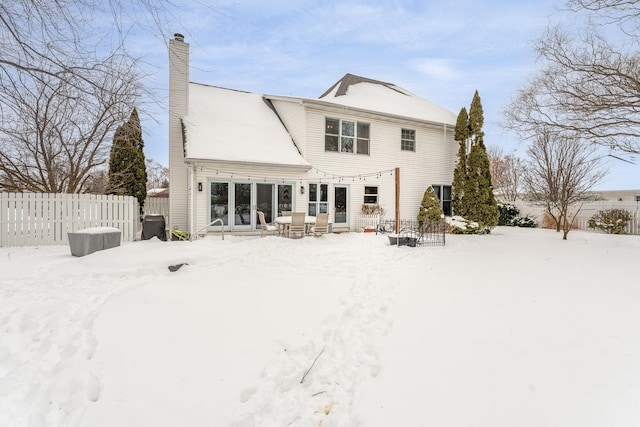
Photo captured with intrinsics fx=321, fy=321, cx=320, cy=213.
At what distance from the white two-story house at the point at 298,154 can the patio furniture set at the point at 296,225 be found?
99cm

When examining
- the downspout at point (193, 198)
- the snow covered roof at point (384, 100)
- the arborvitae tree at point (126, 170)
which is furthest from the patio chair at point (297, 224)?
the arborvitae tree at point (126, 170)

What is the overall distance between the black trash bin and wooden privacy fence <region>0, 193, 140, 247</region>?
0.51 metres

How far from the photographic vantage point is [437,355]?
3.23 m

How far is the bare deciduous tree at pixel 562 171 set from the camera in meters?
13.9

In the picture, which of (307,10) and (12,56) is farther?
(307,10)

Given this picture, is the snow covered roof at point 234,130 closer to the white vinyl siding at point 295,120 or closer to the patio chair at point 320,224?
the white vinyl siding at point 295,120

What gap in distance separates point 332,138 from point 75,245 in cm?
942

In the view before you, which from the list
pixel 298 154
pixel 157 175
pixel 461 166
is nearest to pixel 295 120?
pixel 298 154

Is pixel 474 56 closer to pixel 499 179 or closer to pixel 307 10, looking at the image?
pixel 307 10

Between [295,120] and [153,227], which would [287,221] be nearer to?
[153,227]

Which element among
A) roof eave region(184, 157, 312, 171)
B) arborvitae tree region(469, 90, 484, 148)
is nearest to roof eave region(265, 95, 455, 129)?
arborvitae tree region(469, 90, 484, 148)

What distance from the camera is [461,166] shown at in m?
15.0

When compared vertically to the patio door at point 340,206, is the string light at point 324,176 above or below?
above

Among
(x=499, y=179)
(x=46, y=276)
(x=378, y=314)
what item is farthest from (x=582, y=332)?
(x=499, y=179)
